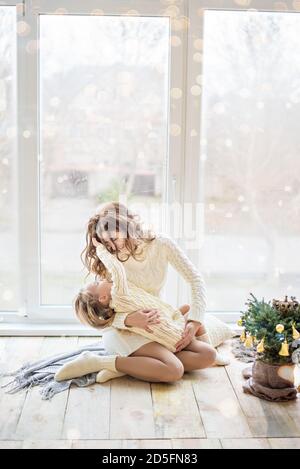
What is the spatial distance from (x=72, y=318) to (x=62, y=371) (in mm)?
713

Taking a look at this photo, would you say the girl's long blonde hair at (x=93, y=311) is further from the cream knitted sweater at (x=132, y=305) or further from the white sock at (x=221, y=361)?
the white sock at (x=221, y=361)

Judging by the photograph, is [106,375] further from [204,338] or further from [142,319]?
[204,338]

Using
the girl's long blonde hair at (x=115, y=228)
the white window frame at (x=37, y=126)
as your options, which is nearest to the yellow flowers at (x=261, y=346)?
the girl's long blonde hair at (x=115, y=228)

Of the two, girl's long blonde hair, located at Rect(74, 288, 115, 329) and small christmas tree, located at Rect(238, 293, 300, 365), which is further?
girl's long blonde hair, located at Rect(74, 288, 115, 329)

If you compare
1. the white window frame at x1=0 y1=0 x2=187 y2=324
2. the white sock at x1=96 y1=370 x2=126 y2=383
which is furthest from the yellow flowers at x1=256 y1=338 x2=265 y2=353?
the white window frame at x1=0 y1=0 x2=187 y2=324

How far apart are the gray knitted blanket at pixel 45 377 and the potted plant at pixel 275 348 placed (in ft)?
2.32

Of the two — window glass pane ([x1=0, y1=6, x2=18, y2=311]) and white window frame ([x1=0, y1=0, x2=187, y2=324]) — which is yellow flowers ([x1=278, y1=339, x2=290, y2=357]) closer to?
white window frame ([x1=0, y1=0, x2=187, y2=324])

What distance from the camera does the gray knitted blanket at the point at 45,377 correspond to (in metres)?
2.65

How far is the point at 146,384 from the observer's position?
2.72 meters

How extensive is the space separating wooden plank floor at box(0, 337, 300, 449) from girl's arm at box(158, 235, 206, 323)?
0.27 meters

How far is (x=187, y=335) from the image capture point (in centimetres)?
287

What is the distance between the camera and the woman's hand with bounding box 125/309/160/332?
111 inches

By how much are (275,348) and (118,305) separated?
0.72 meters

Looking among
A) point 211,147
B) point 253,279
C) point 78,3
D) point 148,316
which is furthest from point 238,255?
point 78,3
